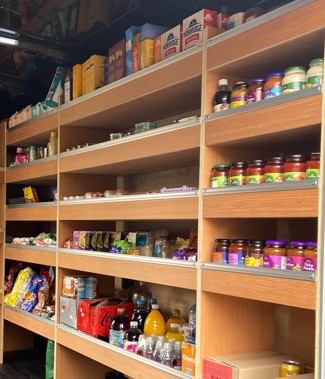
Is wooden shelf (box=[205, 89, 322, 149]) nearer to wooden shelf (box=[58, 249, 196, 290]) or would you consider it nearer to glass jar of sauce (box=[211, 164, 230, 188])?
glass jar of sauce (box=[211, 164, 230, 188])

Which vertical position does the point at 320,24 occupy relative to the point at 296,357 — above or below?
above

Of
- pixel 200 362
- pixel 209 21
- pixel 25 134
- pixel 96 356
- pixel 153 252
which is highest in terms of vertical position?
pixel 209 21

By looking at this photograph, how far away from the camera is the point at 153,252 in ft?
10.3

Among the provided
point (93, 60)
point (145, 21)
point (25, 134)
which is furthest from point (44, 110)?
point (145, 21)

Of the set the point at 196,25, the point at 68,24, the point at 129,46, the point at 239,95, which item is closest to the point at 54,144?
the point at 68,24

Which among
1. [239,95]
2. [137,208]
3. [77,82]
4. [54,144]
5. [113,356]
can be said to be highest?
[77,82]

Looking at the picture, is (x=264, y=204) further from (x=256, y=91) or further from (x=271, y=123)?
(x=256, y=91)

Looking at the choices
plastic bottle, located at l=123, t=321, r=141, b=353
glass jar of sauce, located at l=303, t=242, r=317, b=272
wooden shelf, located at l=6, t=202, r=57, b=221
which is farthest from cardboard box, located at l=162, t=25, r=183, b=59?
wooden shelf, located at l=6, t=202, r=57, b=221

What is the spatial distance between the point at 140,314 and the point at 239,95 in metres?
1.63

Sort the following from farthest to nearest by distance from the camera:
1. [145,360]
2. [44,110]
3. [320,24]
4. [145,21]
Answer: [44,110] → [145,21] → [145,360] → [320,24]

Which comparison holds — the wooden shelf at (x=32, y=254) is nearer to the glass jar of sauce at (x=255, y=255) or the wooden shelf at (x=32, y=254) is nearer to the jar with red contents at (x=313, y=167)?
the glass jar of sauce at (x=255, y=255)

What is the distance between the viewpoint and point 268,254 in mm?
2117

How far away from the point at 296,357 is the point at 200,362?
1.65 ft

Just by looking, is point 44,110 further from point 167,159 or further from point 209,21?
point 209,21
